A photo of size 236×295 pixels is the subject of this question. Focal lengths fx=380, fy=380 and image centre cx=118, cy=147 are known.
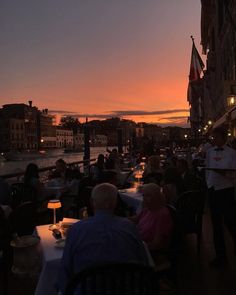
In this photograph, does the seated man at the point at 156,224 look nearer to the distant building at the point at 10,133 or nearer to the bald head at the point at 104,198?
the bald head at the point at 104,198

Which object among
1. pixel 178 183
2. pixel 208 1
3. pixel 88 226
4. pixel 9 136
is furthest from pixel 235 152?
pixel 9 136

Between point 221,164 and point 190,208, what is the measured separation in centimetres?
98

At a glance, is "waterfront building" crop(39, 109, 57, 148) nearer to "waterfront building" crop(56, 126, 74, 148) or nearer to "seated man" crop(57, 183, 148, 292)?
"waterfront building" crop(56, 126, 74, 148)

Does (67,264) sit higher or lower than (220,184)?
lower

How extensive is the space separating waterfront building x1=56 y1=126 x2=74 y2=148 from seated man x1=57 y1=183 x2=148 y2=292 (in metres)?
162

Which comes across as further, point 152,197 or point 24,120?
point 24,120

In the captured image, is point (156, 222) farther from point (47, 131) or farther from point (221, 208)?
point (47, 131)

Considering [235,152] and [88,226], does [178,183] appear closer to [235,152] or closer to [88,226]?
[235,152]

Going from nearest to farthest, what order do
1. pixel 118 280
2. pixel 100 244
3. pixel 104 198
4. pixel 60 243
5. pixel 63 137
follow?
pixel 118 280
pixel 100 244
pixel 104 198
pixel 60 243
pixel 63 137

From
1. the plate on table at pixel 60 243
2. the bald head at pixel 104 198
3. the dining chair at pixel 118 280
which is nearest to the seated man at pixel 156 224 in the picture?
the plate on table at pixel 60 243

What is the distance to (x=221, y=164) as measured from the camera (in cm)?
511

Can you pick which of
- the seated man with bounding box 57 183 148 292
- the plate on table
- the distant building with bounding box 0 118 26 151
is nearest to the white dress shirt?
the plate on table

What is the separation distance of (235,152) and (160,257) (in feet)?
6.14

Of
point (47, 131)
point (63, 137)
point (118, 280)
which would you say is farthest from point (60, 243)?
point (63, 137)
